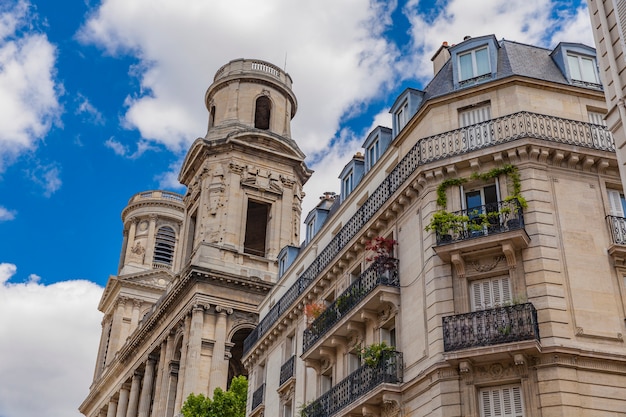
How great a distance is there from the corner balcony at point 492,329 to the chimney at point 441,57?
28.2 feet

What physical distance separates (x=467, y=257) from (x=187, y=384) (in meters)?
21.5

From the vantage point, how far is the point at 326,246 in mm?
23078

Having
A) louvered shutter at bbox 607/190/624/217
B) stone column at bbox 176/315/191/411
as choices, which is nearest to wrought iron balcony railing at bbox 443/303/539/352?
louvered shutter at bbox 607/190/624/217

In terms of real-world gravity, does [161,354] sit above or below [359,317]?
above

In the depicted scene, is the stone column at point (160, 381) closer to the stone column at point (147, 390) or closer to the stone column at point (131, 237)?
the stone column at point (147, 390)

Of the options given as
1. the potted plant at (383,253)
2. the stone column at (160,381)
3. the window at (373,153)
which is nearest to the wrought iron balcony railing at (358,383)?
the potted plant at (383,253)

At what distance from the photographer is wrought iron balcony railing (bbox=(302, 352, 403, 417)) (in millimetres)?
17500

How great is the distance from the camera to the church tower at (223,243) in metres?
37.7

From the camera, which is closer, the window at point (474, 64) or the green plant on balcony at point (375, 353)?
the green plant on balcony at point (375, 353)

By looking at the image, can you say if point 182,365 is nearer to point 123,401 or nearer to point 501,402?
point 123,401

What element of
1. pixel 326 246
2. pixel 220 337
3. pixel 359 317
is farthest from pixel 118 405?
pixel 359 317

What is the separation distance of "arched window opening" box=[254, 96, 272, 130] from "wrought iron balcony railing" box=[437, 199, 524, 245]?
97.8 feet

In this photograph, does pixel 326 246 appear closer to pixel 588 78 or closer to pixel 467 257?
pixel 467 257

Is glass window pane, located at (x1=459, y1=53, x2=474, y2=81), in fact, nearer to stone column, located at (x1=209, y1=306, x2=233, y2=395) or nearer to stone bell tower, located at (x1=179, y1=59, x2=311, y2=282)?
stone column, located at (x1=209, y1=306, x2=233, y2=395)
